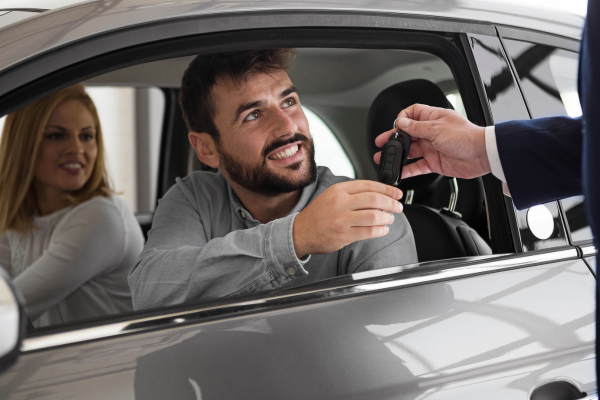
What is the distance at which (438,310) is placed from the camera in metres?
1.13

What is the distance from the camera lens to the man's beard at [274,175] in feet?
5.25

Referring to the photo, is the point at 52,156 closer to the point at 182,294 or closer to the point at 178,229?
the point at 178,229

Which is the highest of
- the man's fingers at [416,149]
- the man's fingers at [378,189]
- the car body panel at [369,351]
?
the man's fingers at [416,149]

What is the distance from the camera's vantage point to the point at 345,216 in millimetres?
1172

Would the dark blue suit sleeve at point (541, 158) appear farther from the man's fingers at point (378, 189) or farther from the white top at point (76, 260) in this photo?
the white top at point (76, 260)

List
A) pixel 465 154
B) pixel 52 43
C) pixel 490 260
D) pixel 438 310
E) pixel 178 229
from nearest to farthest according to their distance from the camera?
pixel 52 43 → pixel 438 310 → pixel 490 260 → pixel 465 154 → pixel 178 229

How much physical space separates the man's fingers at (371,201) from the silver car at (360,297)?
0.15m

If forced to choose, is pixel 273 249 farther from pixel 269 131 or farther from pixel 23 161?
pixel 23 161

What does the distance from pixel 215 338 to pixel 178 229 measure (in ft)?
2.08

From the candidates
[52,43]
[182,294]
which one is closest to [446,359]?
[182,294]

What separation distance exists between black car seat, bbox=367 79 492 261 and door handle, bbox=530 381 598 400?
489 millimetres

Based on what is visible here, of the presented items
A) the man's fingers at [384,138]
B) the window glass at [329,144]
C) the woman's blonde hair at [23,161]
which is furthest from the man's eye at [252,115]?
the window glass at [329,144]

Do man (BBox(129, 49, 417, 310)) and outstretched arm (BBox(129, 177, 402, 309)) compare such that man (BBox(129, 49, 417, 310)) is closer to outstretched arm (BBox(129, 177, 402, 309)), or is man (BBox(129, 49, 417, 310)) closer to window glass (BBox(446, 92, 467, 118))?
outstretched arm (BBox(129, 177, 402, 309))

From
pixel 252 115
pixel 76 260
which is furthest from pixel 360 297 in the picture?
pixel 76 260
